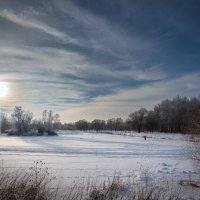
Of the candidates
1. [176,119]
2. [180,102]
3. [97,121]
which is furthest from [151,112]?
[97,121]

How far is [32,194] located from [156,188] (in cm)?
611

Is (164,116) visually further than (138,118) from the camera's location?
No

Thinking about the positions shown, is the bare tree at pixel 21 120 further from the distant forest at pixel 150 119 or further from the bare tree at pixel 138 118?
the bare tree at pixel 138 118

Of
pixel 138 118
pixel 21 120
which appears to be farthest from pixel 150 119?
pixel 21 120

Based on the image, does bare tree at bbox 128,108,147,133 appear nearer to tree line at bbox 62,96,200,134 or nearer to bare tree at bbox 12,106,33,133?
tree line at bbox 62,96,200,134

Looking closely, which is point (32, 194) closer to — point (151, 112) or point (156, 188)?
point (156, 188)

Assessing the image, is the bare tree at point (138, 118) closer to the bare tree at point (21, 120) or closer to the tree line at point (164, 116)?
the tree line at point (164, 116)

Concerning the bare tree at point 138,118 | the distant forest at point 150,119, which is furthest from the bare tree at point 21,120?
the bare tree at point 138,118

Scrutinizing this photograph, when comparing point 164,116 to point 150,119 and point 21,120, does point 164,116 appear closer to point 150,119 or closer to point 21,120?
point 150,119

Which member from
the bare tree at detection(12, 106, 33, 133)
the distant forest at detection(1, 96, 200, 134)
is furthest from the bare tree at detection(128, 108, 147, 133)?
the bare tree at detection(12, 106, 33, 133)

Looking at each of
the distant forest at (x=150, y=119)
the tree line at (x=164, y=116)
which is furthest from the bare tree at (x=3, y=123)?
the tree line at (x=164, y=116)

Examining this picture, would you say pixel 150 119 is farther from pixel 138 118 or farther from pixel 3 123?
pixel 3 123

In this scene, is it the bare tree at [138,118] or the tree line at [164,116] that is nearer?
the tree line at [164,116]

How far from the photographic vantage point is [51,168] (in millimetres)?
17469
